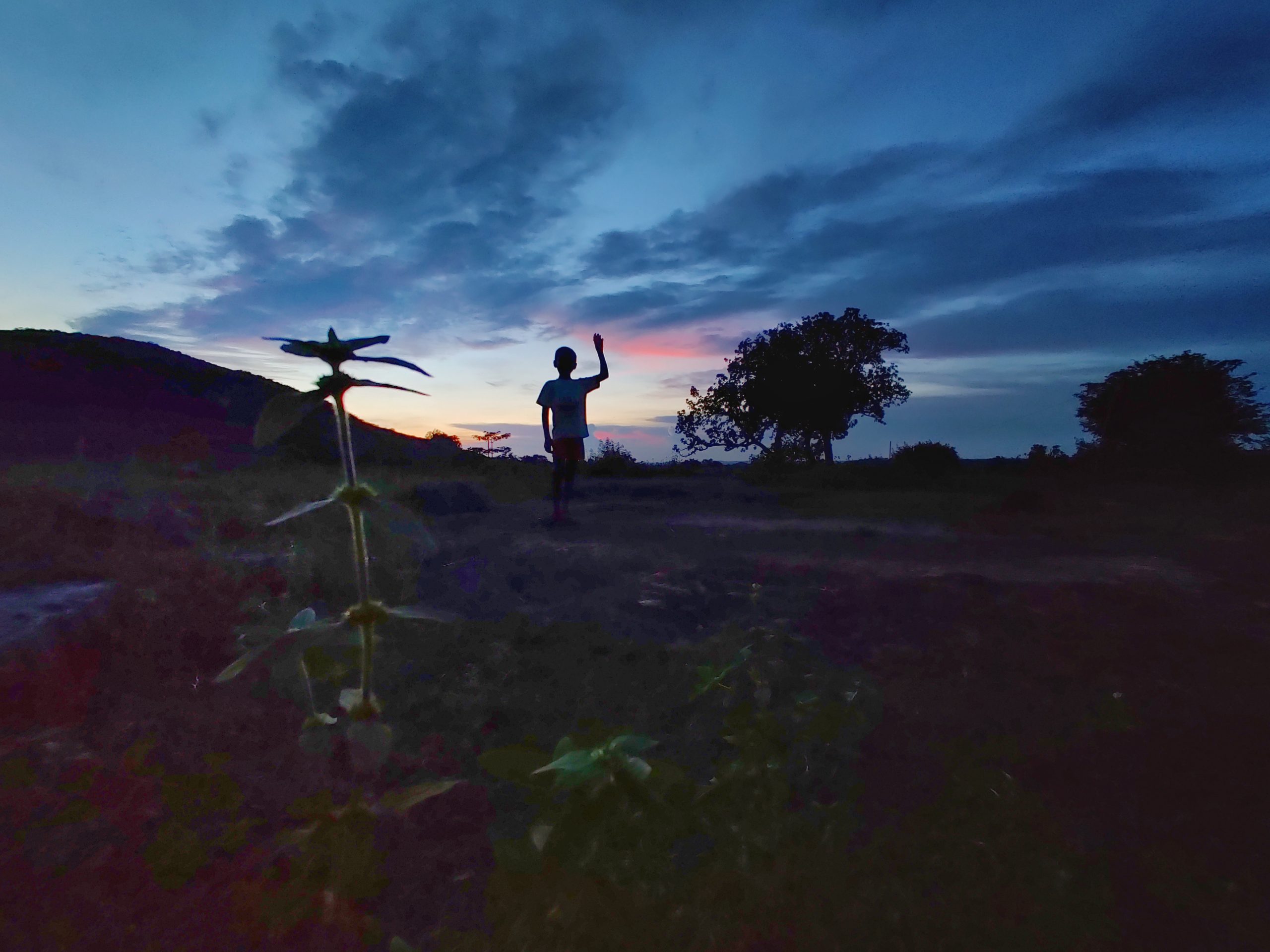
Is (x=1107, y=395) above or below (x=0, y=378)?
below

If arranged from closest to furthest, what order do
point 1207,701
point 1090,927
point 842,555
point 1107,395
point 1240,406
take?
1. point 1090,927
2. point 1207,701
3. point 842,555
4. point 1240,406
5. point 1107,395

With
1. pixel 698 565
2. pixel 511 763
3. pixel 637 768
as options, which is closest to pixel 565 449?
pixel 698 565

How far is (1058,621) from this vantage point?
2701 mm

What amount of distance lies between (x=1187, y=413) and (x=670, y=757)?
49.0ft

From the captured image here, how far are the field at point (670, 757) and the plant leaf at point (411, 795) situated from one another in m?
0.08

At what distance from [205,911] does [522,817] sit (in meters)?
0.60

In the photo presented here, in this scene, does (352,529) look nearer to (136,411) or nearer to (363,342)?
(363,342)

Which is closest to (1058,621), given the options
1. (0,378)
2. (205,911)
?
(205,911)

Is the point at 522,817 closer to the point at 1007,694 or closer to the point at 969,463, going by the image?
the point at 1007,694

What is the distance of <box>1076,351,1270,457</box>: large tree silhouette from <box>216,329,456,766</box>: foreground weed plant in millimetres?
15294

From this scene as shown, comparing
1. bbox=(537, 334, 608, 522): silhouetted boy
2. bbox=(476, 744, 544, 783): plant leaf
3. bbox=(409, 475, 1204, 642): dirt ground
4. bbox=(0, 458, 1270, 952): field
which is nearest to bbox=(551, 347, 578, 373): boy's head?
bbox=(537, 334, 608, 522): silhouetted boy

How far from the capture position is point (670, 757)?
182cm

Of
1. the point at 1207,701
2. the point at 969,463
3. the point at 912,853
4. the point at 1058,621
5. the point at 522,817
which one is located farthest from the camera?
the point at 969,463

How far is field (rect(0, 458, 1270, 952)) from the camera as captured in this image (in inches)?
47.2
